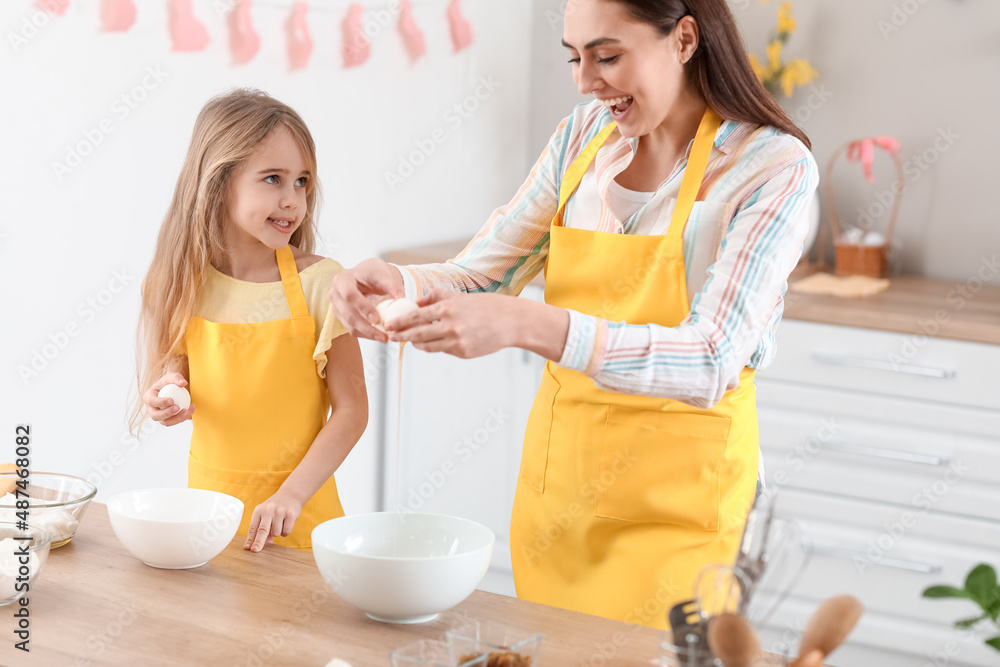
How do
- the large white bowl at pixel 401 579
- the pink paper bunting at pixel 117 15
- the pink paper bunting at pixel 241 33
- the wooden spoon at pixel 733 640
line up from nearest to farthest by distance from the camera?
1. the wooden spoon at pixel 733 640
2. the large white bowl at pixel 401 579
3. the pink paper bunting at pixel 117 15
4. the pink paper bunting at pixel 241 33

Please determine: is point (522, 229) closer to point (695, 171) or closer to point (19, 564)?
point (695, 171)

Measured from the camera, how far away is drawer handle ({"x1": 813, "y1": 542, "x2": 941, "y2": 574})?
7.88 feet

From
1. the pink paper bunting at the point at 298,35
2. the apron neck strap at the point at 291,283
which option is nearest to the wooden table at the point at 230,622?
the apron neck strap at the point at 291,283

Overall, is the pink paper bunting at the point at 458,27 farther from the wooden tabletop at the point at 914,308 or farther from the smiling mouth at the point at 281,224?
the smiling mouth at the point at 281,224

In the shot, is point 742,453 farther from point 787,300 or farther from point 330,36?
point 330,36

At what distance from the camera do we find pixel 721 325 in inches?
45.9

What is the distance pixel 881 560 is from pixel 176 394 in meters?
1.75

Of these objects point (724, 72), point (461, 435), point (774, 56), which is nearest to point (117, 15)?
point (724, 72)

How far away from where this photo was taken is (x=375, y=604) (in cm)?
105

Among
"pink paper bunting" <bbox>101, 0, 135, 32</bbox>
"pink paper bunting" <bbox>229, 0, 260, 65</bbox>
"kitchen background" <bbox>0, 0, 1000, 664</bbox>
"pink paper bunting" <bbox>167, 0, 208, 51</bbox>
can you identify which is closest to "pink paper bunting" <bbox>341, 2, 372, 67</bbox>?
"kitchen background" <bbox>0, 0, 1000, 664</bbox>

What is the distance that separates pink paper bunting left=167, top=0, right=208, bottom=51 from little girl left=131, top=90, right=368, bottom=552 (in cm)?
53

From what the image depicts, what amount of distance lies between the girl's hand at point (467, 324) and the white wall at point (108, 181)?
Answer: 1.11 m

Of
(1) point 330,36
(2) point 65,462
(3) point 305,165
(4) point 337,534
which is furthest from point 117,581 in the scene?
(1) point 330,36

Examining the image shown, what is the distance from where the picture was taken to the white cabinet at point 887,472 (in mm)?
A: 2350
